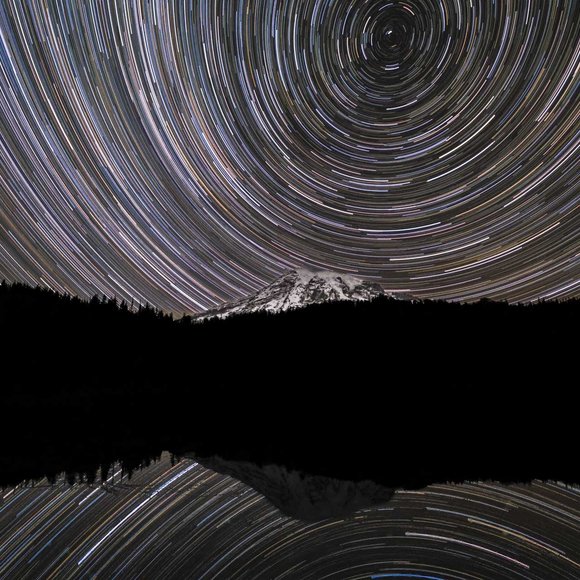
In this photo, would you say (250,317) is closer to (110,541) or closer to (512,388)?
(512,388)

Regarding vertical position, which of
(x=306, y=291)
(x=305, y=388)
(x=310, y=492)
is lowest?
(x=310, y=492)

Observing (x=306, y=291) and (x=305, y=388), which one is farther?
(x=306, y=291)

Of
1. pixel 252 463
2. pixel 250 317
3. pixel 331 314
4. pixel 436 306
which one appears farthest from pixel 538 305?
pixel 252 463

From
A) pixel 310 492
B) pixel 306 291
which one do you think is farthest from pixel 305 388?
pixel 306 291

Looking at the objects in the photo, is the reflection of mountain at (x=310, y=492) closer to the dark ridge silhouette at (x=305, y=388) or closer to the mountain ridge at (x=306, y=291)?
the dark ridge silhouette at (x=305, y=388)

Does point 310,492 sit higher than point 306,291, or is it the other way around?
point 306,291

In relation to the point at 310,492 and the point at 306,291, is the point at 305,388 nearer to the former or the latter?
the point at 310,492
